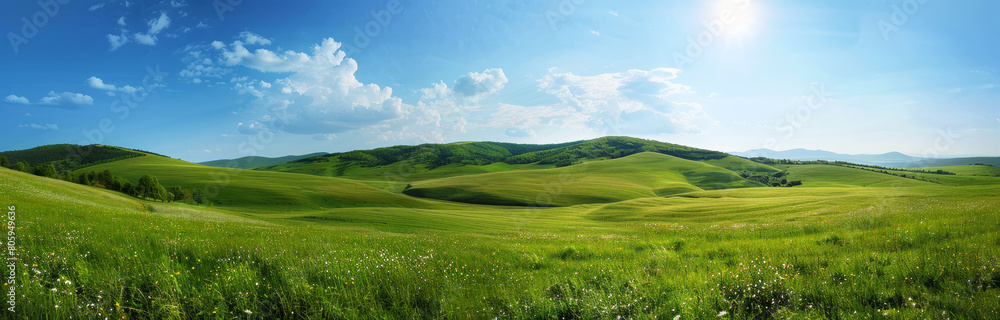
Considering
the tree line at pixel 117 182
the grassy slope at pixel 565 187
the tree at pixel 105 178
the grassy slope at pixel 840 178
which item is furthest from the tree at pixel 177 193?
the grassy slope at pixel 840 178

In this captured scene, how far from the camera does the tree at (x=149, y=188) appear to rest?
6706 cm

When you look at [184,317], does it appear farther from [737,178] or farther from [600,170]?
[737,178]

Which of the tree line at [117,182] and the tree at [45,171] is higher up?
the tree at [45,171]

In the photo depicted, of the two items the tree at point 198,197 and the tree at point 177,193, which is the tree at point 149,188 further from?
the tree at point 198,197

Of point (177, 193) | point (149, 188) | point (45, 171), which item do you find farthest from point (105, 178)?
point (149, 188)

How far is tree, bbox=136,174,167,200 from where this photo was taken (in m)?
67.1

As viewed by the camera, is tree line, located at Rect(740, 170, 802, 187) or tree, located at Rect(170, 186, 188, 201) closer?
tree, located at Rect(170, 186, 188, 201)

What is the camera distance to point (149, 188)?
222 ft

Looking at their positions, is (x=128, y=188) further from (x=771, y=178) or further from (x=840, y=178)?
(x=840, y=178)

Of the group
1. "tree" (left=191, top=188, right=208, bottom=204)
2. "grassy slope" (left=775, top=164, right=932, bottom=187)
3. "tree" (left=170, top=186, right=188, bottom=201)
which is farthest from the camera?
"grassy slope" (left=775, top=164, right=932, bottom=187)

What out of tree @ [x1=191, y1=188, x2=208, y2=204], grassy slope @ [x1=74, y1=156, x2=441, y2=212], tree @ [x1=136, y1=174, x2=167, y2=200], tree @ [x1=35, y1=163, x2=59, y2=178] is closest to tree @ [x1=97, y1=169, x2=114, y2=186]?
tree @ [x1=35, y1=163, x2=59, y2=178]

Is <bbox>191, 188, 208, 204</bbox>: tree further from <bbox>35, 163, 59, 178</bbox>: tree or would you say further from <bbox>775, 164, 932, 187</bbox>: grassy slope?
<bbox>775, 164, 932, 187</bbox>: grassy slope

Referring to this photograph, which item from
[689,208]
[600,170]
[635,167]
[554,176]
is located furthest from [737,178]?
[689,208]

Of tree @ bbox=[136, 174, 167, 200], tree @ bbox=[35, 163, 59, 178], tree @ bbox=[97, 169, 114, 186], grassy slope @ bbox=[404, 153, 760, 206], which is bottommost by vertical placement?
grassy slope @ bbox=[404, 153, 760, 206]
